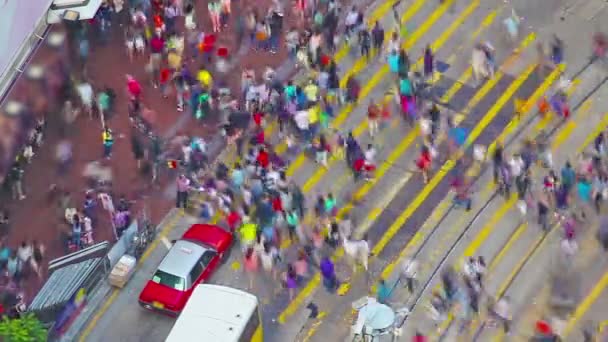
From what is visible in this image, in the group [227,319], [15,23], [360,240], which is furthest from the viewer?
[15,23]

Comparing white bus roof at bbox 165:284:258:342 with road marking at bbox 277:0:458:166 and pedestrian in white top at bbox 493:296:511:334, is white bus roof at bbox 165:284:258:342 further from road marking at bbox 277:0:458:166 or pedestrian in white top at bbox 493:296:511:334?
pedestrian in white top at bbox 493:296:511:334

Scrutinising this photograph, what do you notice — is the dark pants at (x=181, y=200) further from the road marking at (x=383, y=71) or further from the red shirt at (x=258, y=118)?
the red shirt at (x=258, y=118)

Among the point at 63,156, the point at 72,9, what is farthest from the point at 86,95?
the point at 72,9

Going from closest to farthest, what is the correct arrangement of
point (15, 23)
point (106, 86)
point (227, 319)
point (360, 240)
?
point (227, 319), point (360, 240), point (15, 23), point (106, 86)

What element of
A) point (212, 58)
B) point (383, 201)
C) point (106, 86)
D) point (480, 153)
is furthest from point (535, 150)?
point (106, 86)

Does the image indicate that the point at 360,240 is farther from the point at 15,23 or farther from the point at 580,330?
the point at 15,23

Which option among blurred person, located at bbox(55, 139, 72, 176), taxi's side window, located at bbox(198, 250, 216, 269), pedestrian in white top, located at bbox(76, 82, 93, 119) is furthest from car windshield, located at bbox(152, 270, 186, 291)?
pedestrian in white top, located at bbox(76, 82, 93, 119)

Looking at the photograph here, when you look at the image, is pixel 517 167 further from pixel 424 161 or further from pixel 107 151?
pixel 107 151
